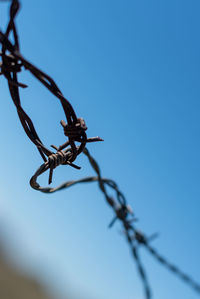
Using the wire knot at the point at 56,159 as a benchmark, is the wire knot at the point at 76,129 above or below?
above

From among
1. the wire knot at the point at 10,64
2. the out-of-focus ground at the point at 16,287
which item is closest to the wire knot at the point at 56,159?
the wire knot at the point at 10,64

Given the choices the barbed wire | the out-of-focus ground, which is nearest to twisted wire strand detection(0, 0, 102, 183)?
the barbed wire

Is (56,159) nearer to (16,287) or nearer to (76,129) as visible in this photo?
(76,129)

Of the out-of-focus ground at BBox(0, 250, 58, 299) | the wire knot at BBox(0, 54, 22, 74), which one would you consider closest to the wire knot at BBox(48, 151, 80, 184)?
the wire knot at BBox(0, 54, 22, 74)

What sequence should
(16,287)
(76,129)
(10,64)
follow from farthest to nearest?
(16,287), (76,129), (10,64)

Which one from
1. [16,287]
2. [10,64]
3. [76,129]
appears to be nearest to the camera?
[10,64]

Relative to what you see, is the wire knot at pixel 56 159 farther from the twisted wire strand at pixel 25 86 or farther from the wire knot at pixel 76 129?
the wire knot at pixel 76 129

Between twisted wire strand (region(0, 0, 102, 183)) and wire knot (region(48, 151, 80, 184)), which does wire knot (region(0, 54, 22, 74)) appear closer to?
twisted wire strand (region(0, 0, 102, 183))

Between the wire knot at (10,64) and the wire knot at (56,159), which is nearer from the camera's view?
the wire knot at (10,64)

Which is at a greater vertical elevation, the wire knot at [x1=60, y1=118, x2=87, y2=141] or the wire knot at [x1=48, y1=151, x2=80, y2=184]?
the wire knot at [x1=60, y1=118, x2=87, y2=141]

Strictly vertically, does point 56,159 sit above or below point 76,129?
below

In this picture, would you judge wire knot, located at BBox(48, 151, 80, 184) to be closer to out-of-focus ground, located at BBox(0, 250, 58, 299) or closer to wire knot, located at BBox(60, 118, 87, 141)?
wire knot, located at BBox(60, 118, 87, 141)

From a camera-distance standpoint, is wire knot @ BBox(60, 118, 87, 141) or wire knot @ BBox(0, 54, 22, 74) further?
wire knot @ BBox(60, 118, 87, 141)

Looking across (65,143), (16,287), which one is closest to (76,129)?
(65,143)
